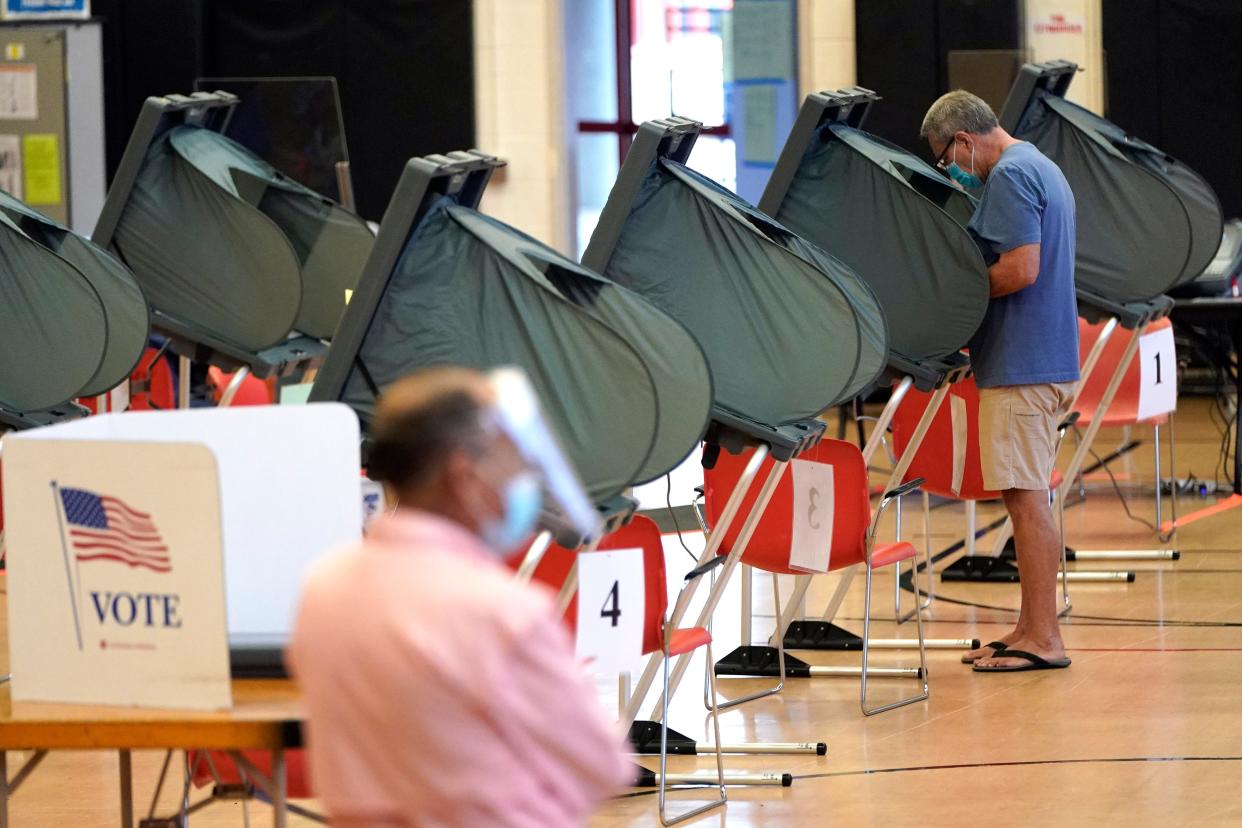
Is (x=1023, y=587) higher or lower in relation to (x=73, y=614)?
lower

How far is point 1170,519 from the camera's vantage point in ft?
25.0

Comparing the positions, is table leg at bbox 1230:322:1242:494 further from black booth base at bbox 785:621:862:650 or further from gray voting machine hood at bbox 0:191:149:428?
gray voting machine hood at bbox 0:191:149:428

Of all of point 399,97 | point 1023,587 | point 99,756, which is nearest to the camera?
point 99,756

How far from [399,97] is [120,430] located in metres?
9.35

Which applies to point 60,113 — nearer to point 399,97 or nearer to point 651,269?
point 399,97

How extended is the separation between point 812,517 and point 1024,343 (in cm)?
90

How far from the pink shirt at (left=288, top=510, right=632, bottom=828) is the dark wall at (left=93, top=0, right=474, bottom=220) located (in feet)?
34.0

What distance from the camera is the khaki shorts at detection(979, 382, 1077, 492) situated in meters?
5.27

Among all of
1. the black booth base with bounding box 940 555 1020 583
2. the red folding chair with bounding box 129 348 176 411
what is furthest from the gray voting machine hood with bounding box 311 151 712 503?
the red folding chair with bounding box 129 348 176 411

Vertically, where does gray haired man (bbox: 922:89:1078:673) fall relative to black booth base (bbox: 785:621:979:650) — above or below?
above

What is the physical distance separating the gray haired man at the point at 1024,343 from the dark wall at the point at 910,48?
5.87 metres

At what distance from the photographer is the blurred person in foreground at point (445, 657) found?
174cm

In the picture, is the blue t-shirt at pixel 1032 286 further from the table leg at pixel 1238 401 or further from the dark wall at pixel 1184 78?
the dark wall at pixel 1184 78

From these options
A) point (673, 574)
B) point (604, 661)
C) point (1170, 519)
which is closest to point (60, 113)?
point (673, 574)
